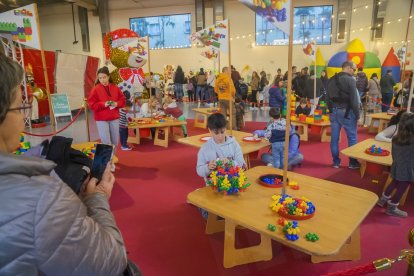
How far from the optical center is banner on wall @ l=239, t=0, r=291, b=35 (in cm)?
176

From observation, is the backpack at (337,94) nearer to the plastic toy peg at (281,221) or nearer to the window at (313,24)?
the plastic toy peg at (281,221)

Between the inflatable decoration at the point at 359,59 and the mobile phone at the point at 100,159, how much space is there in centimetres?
1056

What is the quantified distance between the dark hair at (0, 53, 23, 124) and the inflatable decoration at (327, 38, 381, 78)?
10.8 meters

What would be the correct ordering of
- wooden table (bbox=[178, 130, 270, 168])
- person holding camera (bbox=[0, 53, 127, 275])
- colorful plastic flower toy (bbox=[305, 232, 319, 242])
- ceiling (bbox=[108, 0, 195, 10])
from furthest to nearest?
ceiling (bbox=[108, 0, 195, 10]), wooden table (bbox=[178, 130, 270, 168]), colorful plastic flower toy (bbox=[305, 232, 319, 242]), person holding camera (bbox=[0, 53, 127, 275])

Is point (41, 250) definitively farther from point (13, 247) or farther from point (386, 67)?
point (386, 67)

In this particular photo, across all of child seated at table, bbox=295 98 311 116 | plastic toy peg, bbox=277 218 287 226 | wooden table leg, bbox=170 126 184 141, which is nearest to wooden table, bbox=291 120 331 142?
child seated at table, bbox=295 98 311 116

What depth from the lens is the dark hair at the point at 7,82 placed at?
0.74m

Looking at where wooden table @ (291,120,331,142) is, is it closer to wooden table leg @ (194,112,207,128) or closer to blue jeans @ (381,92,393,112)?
wooden table leg @ (194,112,207,128)

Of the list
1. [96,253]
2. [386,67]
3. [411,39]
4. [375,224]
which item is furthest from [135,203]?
[411,39]

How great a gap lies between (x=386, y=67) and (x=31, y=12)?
10.8m

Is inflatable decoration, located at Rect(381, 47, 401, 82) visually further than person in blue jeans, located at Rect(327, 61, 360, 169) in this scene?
Yes

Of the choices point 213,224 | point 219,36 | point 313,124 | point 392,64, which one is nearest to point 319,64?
point 392,64

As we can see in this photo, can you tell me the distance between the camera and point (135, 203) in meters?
3.35

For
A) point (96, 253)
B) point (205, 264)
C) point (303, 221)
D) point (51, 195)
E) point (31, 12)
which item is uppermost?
point (31, 12)
